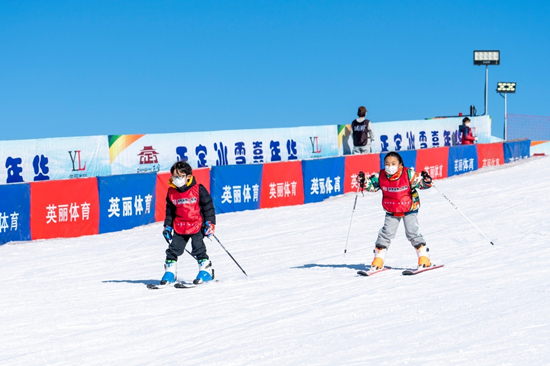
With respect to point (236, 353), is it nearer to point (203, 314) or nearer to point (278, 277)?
point (203, 314)

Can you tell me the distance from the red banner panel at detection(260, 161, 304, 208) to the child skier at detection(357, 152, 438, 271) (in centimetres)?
988

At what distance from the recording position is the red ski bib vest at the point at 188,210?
28.2 feet

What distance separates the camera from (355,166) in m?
21.6

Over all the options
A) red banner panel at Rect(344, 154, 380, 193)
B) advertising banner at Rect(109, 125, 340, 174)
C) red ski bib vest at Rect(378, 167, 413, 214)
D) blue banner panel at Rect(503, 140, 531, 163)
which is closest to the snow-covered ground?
red ski bib vest at Rect(378, 167, 413, 214)

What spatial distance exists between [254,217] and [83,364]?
11260mm

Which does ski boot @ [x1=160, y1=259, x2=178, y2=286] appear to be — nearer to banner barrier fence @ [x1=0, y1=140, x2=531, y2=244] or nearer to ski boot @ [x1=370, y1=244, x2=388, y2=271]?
ski boot @ [x1=370, y1=244, x2=388, y2=271]

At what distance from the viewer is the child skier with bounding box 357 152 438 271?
885 centimetres

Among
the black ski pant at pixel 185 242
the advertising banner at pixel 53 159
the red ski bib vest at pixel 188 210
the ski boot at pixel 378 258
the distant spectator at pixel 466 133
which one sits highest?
the distant spectator at pixel 466 133

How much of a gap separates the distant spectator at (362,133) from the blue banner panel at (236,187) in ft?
14.3

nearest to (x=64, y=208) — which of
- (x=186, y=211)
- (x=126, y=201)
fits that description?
(x=126, y=201)

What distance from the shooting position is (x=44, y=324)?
731 cm

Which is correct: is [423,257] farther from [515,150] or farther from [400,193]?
[515,150]

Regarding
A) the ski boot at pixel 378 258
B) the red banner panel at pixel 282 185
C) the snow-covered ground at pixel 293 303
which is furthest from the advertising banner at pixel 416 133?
the ski boot at pixel 378 258

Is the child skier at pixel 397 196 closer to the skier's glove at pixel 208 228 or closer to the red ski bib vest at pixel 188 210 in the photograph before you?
the skier's glove at pixel 208 228
